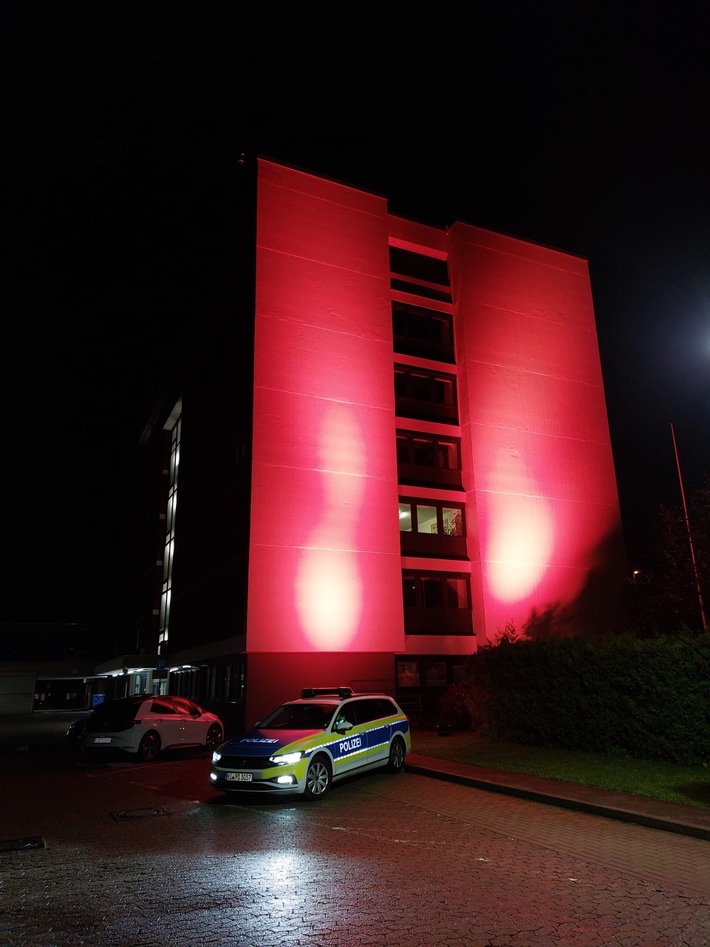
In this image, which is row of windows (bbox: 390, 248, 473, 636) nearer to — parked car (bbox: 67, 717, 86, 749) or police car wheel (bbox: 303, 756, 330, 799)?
parked car (bbox: 67, 717, 86, 749)

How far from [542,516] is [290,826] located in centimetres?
2460

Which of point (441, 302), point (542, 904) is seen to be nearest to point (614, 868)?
point (542, 904)

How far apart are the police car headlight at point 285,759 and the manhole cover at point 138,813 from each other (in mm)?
1814

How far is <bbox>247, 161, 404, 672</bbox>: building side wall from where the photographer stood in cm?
2595

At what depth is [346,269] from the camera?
1225 inches

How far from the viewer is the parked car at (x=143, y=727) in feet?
56.7

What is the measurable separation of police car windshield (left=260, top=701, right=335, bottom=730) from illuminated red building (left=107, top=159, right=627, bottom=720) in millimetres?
11443

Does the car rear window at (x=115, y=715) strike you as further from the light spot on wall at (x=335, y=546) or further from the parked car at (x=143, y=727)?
the light spot on wall at (x=335, y=546)

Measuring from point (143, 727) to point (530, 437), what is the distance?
73.5 feet

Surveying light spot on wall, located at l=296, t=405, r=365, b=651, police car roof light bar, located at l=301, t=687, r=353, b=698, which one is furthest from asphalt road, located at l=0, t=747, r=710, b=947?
light spot on wall, located at l=296, t=405, r=365, b=651

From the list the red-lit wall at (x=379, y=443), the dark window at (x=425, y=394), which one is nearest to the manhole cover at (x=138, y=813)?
the red-lit wall at (x=379, y=443)

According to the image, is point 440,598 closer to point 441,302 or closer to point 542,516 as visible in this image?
point 542,516

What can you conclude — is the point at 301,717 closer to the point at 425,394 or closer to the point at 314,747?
the point at 314,747

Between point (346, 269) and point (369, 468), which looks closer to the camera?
point (369, 468)
